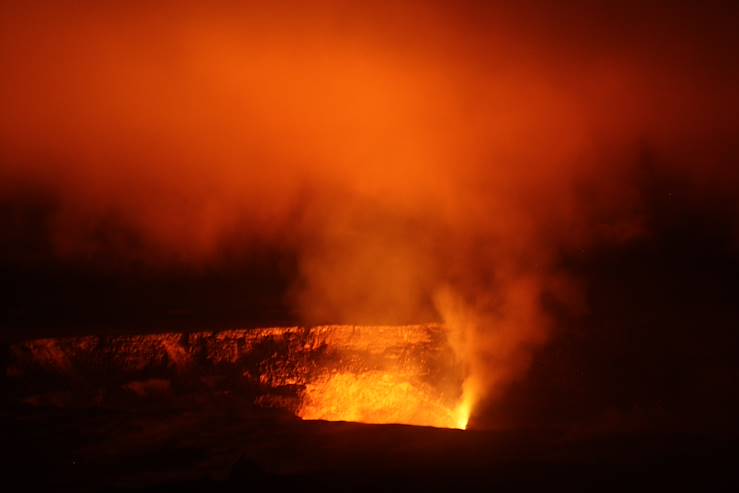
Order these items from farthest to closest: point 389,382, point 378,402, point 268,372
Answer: point 389,382
point 268,372
point 378,402

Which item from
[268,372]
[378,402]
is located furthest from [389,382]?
[268,372]

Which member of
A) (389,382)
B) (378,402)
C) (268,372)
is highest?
(268,372)

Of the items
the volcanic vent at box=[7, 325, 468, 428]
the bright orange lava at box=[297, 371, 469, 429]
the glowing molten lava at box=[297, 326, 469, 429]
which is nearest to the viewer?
the volcanic vent at box=[7, 325, 468, 428]

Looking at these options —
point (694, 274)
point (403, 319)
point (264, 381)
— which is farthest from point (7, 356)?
point (694, 274)

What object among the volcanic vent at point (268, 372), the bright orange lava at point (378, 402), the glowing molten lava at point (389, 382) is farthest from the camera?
the glowing molten lava at point (389, 382)

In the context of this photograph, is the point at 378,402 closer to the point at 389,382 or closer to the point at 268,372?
the point at 389,382

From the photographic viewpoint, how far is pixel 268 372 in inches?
842

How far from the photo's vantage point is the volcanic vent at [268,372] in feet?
67.1

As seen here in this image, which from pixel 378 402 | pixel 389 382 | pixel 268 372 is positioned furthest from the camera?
pixel 389 382

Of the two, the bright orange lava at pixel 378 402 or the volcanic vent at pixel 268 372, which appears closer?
the volcanic vent at pixel 268 372

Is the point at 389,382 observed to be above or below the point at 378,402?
above

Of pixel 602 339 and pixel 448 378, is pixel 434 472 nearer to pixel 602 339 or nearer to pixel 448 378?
pixel 448 378

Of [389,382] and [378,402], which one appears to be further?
[389,382]

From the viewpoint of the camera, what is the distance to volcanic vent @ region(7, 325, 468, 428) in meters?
20.4
